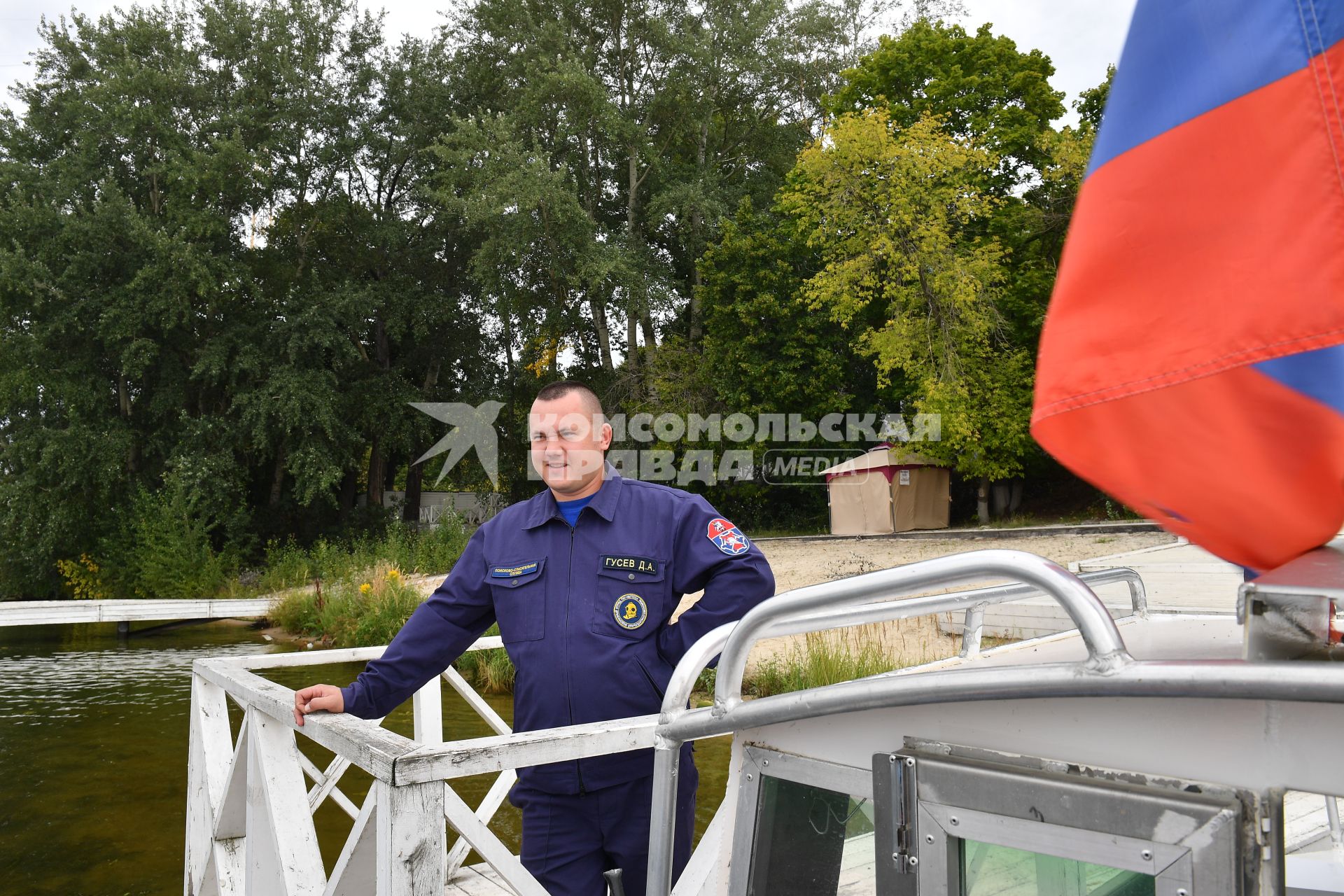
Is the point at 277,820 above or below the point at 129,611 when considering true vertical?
above

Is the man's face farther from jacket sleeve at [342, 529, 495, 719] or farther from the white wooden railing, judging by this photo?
the white wooden railing

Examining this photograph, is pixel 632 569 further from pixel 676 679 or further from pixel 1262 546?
pixel 1262 546

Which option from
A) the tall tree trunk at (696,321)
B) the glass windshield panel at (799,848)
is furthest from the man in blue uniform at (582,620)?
the tall tree trunk at (696,321)

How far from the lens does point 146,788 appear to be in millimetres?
7855

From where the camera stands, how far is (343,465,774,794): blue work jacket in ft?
8.23

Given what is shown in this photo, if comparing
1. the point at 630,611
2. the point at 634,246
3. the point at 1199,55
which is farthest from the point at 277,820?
the point at 634,246

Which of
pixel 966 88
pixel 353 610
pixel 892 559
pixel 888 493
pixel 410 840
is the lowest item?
pixel 353 610

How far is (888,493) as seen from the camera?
76.9 feet

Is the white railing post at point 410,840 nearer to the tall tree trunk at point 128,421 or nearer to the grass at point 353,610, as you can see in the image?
the grass at point 353,610

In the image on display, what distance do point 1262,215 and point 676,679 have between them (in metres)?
1.07

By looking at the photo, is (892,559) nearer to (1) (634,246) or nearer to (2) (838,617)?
(1) (634,246)

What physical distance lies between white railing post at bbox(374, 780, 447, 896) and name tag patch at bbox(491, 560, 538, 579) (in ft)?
2.71

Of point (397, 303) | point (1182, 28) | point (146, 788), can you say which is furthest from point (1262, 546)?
point (397, 303)

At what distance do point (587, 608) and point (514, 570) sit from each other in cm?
23
